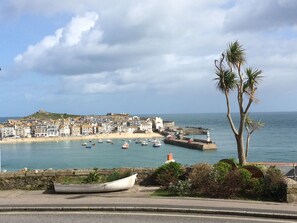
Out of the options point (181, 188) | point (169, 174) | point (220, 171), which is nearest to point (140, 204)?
point (181, 188)

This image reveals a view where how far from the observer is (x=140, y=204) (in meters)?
13.0

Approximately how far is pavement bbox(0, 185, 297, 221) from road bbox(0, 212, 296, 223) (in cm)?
30

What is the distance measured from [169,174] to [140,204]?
3128mm

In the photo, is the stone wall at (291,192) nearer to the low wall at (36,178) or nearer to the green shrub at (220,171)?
the green shrub at (220,171)

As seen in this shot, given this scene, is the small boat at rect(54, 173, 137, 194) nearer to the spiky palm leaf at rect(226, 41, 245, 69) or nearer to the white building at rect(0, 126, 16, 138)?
the spiky palm leaf at rect(226, 41, 245, 69)

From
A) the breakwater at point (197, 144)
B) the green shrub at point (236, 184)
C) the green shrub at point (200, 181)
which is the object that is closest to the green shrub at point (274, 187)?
the green shrub at point (236, 184)

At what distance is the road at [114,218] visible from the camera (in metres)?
11.4

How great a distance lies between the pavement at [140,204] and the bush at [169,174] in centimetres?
101

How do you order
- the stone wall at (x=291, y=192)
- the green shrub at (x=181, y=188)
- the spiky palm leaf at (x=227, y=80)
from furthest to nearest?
the spiky palm leaf at (x=227, y=80)
the green shrub at (x=181, y=188)
the stone wall at (x=291, y=192)

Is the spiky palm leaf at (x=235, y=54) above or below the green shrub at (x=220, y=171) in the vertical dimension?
above

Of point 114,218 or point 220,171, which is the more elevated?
point 220,171

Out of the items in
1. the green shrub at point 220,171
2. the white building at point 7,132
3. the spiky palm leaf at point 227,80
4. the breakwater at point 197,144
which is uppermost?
the spiky palm leaf at point 227,80

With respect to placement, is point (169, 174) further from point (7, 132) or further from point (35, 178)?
point (7, 132)

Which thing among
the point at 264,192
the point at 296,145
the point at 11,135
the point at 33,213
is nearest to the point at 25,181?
the point at 33,213
